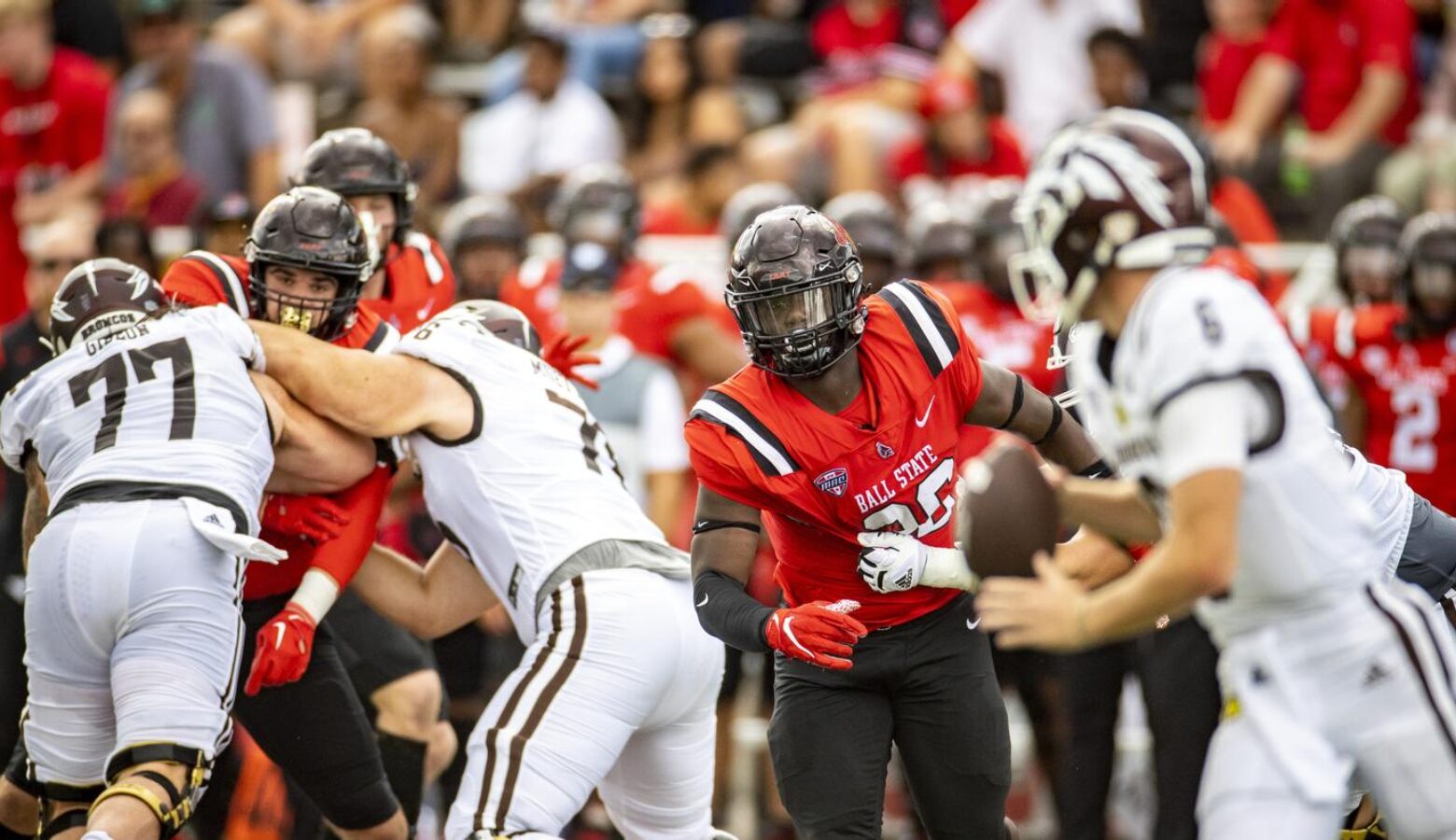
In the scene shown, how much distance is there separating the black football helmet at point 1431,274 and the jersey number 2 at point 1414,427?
0.25 metres

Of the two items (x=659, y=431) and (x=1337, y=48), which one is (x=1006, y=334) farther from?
(x=1337, y=48)

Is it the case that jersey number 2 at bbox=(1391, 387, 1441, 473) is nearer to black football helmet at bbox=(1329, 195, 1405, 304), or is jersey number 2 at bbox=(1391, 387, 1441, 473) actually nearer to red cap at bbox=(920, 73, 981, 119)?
black football helmet at bbox=(1329, 195, 1405, 304)

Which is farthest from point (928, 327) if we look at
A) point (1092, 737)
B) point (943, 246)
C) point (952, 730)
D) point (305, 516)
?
point (943, 246)

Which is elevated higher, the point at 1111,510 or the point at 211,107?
the point at 1111,510

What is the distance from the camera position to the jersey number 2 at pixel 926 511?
473cm

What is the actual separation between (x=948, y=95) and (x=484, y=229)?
251cm

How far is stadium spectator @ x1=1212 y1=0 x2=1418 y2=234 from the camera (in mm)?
9242

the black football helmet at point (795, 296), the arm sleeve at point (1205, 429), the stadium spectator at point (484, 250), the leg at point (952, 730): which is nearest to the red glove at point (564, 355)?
the black football helmet at point (795, 296)

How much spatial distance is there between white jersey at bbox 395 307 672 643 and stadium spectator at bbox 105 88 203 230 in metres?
4.55

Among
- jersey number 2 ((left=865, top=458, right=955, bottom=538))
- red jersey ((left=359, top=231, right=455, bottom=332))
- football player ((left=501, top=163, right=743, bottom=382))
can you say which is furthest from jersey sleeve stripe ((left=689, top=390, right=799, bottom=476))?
football player ((left=501, top=163, right=743, bottom=382))

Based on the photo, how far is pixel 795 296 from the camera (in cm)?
463

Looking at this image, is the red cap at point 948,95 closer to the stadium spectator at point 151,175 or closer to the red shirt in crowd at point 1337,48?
the red shirt in crowd at point 1337,48

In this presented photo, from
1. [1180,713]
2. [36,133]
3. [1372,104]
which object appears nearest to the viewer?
[1180,713]

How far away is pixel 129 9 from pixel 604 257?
512cm
